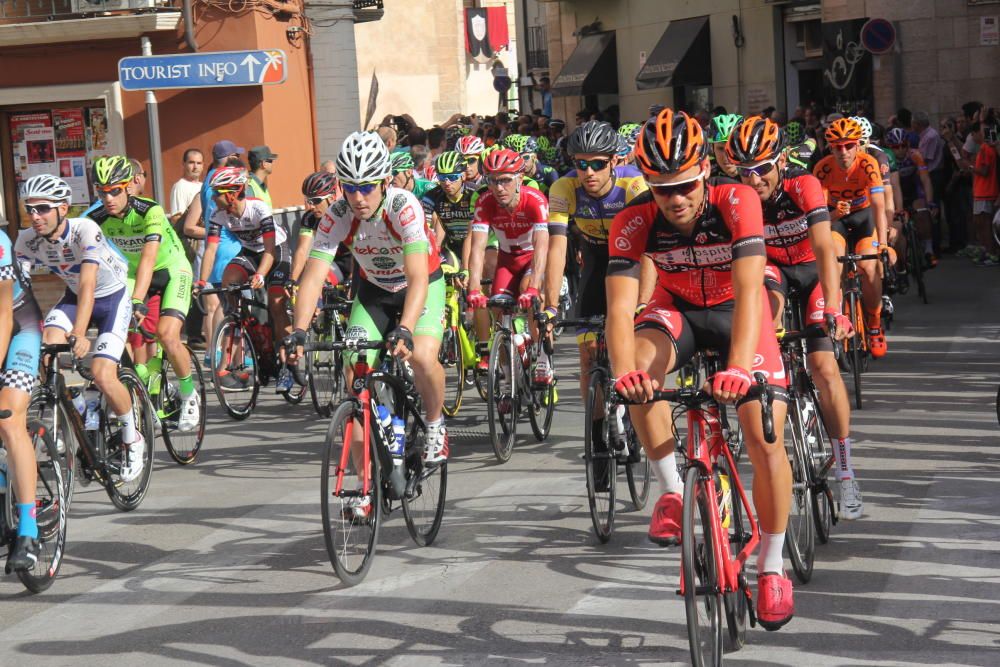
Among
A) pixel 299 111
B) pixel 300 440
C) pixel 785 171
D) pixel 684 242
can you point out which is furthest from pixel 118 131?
pixel 684 242

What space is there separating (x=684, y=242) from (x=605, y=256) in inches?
125

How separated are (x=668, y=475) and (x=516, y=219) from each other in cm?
504

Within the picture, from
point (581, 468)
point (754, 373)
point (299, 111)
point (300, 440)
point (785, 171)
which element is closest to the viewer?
point (754, 373)

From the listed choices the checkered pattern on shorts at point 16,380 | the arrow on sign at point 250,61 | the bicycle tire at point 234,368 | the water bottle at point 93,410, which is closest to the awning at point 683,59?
the arrow on sign at point 250,61

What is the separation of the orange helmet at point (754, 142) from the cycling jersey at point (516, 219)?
2.99 m

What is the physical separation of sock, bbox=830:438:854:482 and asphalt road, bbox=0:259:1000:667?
32 cm

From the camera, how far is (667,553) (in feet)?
24.7

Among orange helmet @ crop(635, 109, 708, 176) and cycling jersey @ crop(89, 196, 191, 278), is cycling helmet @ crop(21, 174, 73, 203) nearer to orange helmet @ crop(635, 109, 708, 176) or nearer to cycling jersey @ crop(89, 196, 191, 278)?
cycling jersey @ crop(89, 196, 191, 278)

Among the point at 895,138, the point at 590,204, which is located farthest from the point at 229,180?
the point at 895,138

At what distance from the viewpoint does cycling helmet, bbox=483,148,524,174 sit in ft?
34.3

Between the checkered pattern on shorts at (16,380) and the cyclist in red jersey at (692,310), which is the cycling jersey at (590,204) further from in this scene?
the checkered pattern on shorts at (16,380)

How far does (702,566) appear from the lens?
205 inches

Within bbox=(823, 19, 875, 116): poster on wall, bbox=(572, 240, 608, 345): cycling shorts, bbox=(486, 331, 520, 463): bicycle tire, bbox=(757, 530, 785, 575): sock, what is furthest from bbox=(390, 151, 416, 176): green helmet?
bbox=(823, 19, 875, 116): poster on wall

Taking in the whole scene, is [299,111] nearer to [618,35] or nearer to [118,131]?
[118,131]
